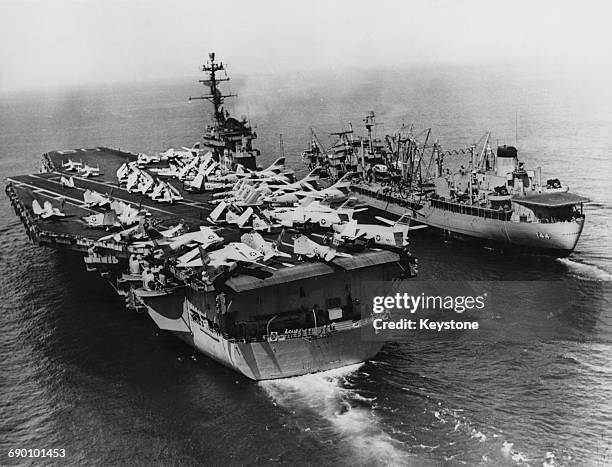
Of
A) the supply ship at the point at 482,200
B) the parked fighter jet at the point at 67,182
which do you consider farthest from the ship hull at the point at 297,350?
the parked fighter jet at the point at 67,182

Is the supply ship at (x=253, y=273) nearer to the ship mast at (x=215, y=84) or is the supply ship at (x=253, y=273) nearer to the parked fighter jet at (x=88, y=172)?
the parked fighter jet at (x=88, y=172)

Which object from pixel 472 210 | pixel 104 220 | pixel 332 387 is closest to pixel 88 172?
pixel 104 220

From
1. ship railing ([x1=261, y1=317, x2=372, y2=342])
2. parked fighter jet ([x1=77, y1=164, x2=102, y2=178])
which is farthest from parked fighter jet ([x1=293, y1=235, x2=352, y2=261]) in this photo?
parked fighter jet ([x1=77, y1=164, x2=102, y2=178])

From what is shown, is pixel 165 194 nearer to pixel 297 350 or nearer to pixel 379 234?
pixel 379 234

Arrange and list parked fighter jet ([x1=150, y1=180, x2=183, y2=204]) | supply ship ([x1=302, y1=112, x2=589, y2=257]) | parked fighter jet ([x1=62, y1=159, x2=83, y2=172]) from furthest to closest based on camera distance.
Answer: parked fighter jet ([x1=62, y1=159, x2=83, y2=172])
parked fighter jet ([x1=150, y1=180, x2=183, y2=204])
supply ship ([x1=302, y1=112, x2=589, y2=257])

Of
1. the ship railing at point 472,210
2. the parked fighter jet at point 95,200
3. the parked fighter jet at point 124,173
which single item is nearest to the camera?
the parked fighter jet at point 95,200

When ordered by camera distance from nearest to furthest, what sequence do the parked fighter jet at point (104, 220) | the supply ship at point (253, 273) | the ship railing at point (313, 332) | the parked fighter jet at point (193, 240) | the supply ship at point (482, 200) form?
the ship railing at point (313, 332) → the supply ship at point (253, 273) → the parked fighter jet at point (193, 240) → the parked fighter jet at point (104, 220) → the supply ship at point (482, 200)

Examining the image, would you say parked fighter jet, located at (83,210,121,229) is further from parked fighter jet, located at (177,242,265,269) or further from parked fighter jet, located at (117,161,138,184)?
parked fighter jet, located at (117,161,138,184)
